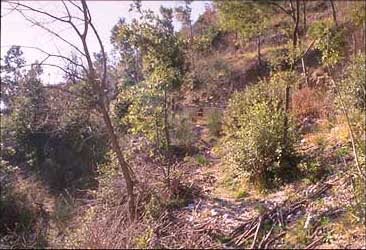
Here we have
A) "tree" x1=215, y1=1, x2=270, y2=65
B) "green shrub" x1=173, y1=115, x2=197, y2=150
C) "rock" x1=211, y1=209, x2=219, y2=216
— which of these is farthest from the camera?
"green shrub" x1=173, y1=115, x2=197, y2=150

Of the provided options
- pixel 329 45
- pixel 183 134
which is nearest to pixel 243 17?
pixel 183 134

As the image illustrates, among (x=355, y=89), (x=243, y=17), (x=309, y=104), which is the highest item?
(x=243, y=17)

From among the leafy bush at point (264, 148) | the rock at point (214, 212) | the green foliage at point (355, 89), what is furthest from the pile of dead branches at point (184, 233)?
the green foliage at point (355, 89)

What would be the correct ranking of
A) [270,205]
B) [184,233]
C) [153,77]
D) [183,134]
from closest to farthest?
[184,233]
[270,205]
[153,77]
[183,134]

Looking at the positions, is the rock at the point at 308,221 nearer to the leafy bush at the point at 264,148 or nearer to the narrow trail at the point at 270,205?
the narrow trail at the point at 270,205

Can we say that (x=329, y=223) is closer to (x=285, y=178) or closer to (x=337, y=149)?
(x=285, y=178)

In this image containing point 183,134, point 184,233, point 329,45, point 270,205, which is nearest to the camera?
point 329,45

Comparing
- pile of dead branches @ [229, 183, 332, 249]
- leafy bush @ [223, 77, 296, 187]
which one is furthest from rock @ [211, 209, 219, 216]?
leafy bush @ [223, 77, 296, 187]

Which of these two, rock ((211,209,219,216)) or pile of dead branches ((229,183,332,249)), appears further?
rock ((211,209,219,216))

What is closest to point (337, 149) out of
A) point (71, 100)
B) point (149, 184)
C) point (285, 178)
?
point (285, 178)

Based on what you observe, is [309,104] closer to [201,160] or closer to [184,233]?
[201,160]

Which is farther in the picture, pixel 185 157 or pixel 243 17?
pixel 243 17

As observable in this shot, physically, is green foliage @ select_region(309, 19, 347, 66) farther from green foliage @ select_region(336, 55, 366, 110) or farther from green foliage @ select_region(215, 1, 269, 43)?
green foliage @ select_region(215, 1, 269, 43)

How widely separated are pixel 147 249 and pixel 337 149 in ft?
9.61
